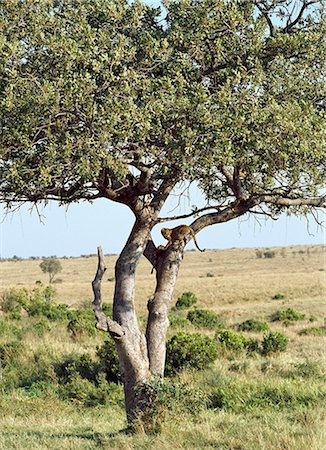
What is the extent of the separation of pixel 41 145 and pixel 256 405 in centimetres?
690

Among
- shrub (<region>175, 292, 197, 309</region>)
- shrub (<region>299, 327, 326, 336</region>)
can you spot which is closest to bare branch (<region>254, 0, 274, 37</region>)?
shrub (<region>299, 327, 326, 336</region>)

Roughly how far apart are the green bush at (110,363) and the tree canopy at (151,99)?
774 centimetres

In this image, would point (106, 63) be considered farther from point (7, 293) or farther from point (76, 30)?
point (7, 293)

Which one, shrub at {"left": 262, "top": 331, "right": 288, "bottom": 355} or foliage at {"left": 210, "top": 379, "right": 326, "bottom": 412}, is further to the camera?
shrub at {"left": 262, "top": 331, "right": 288, "bottom": 355}

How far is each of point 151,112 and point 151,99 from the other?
0.17 meters

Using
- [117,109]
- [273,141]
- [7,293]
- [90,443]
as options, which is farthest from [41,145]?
[7,293]

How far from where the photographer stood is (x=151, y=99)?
963 cm

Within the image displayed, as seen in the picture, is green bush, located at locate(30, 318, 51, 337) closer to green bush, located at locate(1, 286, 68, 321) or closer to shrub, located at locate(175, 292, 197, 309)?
green bush, located at locate(1, 286, 68, 321)

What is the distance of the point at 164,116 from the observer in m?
9.62

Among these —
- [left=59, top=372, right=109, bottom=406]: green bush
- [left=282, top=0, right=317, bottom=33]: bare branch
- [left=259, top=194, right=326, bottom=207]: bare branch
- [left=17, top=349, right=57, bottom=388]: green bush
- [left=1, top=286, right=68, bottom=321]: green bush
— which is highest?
[left=282, top=0, right=317, bottom=33]: bare branch

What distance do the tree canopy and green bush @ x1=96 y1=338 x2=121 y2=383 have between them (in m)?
7.74

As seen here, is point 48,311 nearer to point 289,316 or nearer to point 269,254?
point 289,316

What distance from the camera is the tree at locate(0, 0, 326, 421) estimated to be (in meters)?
9.42

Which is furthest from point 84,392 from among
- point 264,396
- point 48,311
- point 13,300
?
point 13,300
